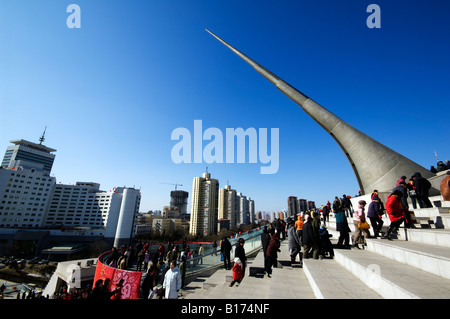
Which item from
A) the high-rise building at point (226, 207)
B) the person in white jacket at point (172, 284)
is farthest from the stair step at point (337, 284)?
the high-rise building at point (226, 207)

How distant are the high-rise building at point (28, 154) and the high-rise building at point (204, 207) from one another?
79.5 metres

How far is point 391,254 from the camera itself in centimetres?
421

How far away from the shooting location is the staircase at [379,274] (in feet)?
8.74

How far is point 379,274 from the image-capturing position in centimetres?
296

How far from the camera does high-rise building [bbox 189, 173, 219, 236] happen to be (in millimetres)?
86250

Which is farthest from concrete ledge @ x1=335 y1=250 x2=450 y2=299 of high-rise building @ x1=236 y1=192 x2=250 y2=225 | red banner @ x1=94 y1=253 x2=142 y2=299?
high-rise building @ x1=236 y1=192 x2=250 y2=225

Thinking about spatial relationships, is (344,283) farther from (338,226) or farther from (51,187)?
(51,187)

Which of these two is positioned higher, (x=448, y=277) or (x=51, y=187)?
(x=51, y=187)

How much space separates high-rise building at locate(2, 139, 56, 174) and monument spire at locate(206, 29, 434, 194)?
126668mm

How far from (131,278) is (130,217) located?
69478 mm

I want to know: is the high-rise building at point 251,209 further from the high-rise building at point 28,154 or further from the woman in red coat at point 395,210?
the woman in red coat at point 395,210

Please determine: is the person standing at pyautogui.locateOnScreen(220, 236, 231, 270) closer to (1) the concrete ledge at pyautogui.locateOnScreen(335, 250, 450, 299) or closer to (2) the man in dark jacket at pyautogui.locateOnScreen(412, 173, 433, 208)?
(1) the concrete ledge at pyautogui.locateOnScreen(335, 250, 450, 299)
